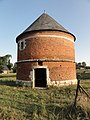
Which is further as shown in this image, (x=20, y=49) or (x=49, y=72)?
(x=20, y=49)

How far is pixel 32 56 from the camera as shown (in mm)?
16562

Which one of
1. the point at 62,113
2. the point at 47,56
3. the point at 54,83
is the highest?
the point at 47,56

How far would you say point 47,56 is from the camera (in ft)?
53.1

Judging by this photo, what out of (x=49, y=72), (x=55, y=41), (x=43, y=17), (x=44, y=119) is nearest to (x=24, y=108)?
(x=44, y=119)

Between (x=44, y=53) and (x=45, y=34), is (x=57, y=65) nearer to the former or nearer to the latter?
(x=44, y=53)

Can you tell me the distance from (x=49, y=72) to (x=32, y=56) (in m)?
2.46

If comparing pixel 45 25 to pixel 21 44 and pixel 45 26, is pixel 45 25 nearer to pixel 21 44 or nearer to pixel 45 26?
pixel 45 26

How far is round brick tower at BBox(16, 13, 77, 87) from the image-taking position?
16.1 meters

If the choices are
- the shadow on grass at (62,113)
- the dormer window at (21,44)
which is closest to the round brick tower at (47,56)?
the dormer window at (21,44)

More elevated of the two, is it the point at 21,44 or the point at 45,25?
the point at 45,25

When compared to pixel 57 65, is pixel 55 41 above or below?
above

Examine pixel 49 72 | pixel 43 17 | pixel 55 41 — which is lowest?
pixel 49 72

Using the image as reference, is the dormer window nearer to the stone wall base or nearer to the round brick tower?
the round brick tower

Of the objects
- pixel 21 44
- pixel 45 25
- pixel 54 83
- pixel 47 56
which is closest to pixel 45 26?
pixel 45 25
